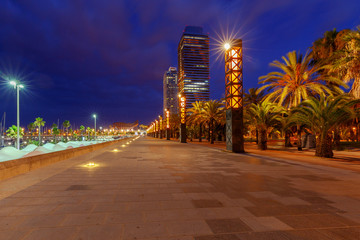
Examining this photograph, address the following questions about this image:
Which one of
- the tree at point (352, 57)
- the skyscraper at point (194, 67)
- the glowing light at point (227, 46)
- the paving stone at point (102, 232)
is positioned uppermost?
the skyscraper at point (194, 67)

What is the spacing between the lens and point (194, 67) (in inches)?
7411

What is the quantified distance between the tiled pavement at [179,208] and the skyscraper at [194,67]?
6746 inches

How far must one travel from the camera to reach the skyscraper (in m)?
181

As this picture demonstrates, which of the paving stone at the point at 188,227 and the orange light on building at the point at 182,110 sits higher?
the orange light on building at the point at 182,110

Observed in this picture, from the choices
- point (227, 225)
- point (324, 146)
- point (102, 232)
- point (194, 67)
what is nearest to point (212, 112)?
point (324, 146)

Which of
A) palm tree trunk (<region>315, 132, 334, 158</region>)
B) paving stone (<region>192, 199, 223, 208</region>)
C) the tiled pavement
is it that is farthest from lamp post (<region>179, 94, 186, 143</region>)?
paving stone (<region>192, 199, 223, 208</region>)

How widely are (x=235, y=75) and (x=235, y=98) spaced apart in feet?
5.96

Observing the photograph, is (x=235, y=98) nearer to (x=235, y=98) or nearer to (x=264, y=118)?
(x=235, y=98)

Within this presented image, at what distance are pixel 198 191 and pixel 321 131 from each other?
12.1 m

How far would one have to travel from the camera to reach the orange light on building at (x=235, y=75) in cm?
1625

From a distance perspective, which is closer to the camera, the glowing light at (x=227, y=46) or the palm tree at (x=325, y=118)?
the palm tree at (x=325, y=118)

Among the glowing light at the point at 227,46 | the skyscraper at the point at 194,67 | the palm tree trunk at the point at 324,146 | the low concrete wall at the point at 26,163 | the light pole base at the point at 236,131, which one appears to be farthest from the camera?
the skyscraper at the point at 194,67

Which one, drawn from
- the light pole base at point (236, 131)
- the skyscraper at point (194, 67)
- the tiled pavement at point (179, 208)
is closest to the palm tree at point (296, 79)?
the light pole base at point (236, 131)

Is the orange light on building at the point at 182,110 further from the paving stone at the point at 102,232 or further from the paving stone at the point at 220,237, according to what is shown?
the paving stone at the point at 220,237
